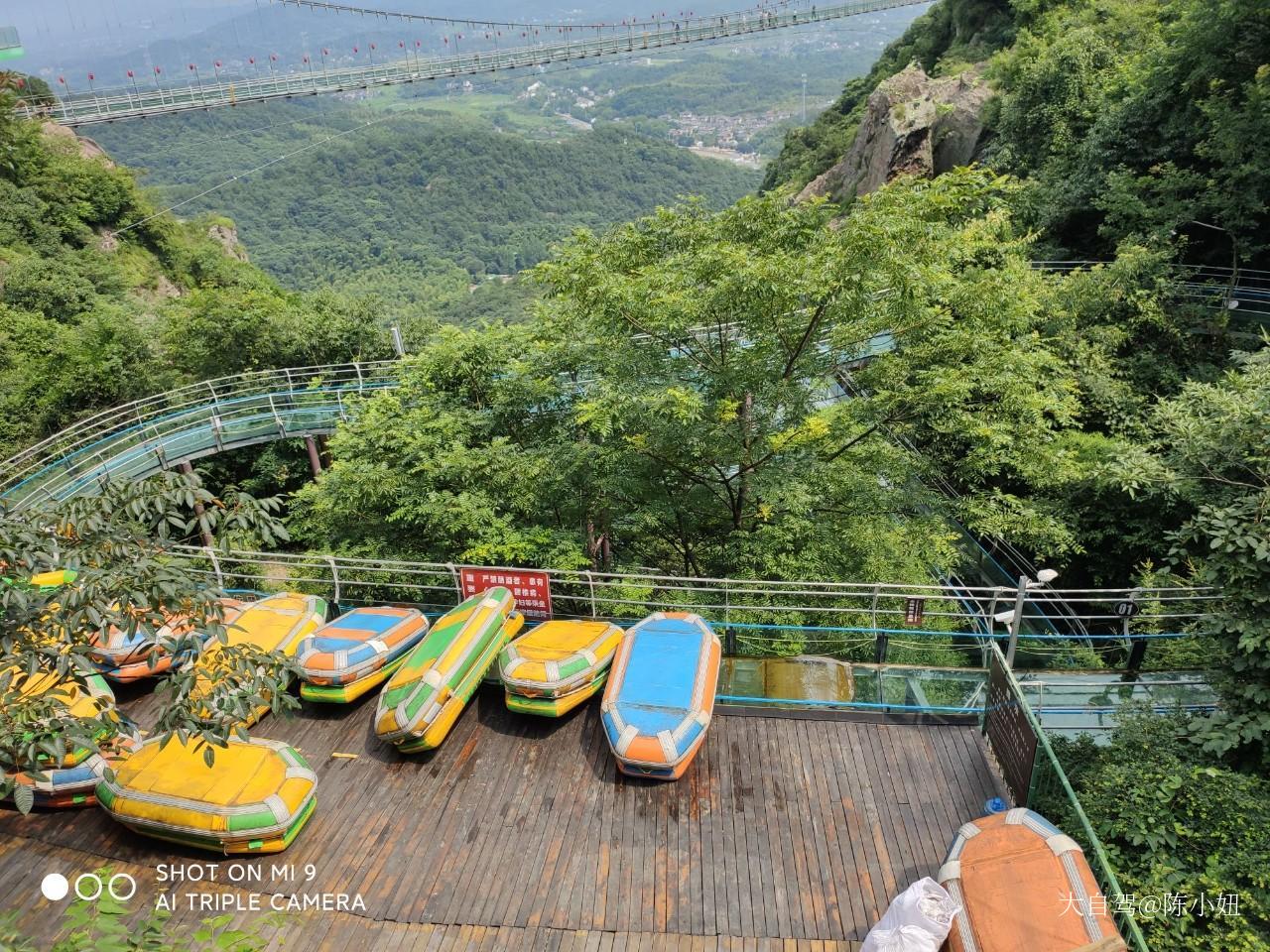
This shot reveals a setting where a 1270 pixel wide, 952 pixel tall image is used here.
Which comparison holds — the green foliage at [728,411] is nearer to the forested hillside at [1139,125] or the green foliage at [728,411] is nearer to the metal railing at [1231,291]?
the metal railing at [1231,291]

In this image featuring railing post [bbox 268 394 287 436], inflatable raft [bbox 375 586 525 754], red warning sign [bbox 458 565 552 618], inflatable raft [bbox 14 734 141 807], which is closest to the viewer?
inflatable raft [bbox 14 734 141 807]

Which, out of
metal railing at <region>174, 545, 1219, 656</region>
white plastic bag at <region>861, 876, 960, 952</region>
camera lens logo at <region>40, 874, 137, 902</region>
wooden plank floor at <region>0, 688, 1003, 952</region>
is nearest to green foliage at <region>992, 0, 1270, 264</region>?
metal railing at <region>174, 545, 1219, 656</region>

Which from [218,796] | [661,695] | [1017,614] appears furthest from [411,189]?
[1017,614]

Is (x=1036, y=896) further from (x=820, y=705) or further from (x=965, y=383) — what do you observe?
(x=965, y=383)

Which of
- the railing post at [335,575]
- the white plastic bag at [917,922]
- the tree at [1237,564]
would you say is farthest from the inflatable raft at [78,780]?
the tree at [1237,564]

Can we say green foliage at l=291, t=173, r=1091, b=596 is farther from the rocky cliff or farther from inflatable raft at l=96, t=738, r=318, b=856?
the rocky cliff

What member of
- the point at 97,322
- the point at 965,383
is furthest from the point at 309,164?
the point at 965,383
